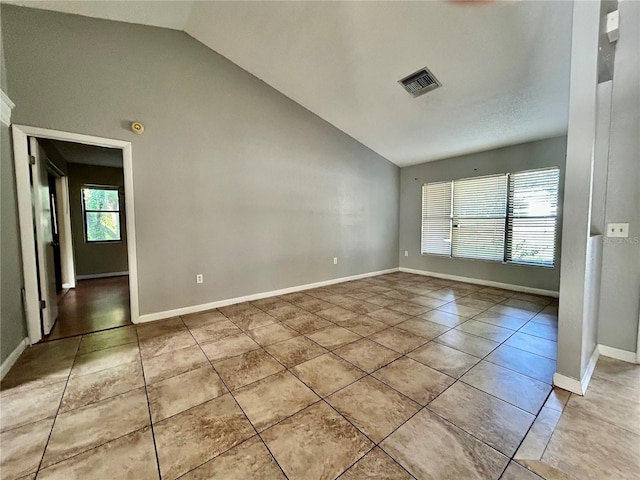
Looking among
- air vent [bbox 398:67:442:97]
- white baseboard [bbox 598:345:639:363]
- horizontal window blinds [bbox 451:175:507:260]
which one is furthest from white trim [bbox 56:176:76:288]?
white baseboard [bbox 598:345:639:363]

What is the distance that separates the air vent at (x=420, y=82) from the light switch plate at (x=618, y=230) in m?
2.26

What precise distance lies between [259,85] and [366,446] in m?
4.18

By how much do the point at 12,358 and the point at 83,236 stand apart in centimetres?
437

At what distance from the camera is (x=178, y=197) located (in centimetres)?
306

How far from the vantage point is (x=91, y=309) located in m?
3.42

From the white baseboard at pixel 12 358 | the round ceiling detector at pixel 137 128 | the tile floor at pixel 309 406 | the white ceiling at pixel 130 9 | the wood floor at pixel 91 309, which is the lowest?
the tile floor at pixel 309 406

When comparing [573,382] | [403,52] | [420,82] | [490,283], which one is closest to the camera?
[573,382]

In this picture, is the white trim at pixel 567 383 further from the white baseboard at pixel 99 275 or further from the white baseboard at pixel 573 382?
the white baseboard at pixel 99 275

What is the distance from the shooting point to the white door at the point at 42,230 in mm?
2416

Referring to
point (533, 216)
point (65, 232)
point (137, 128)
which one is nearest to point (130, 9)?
point (137, 128)

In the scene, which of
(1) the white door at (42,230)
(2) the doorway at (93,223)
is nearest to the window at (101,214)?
(2) the doorway at (93,223)

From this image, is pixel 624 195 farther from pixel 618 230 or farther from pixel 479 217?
pixel 479 217

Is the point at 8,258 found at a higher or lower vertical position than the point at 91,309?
higher

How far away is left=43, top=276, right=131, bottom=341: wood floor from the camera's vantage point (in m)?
2.78
